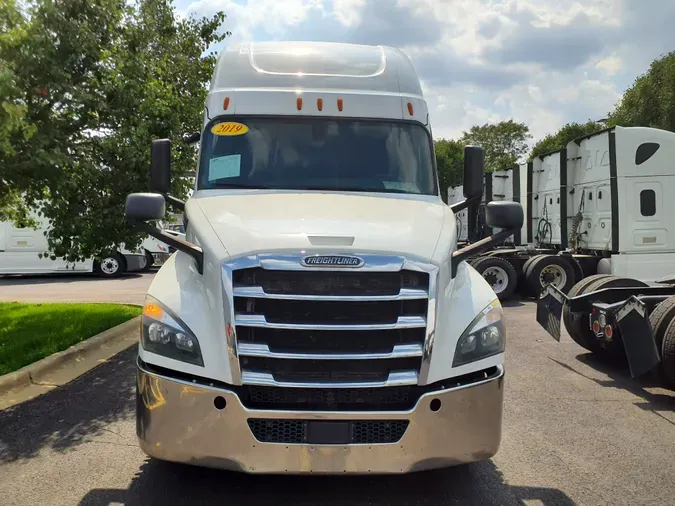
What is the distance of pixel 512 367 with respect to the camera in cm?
755

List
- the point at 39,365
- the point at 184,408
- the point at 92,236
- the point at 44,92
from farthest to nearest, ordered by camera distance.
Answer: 1. the point at 92,236
2. the point at 44,92
3. the point at 39,365
4. the point at 184,408

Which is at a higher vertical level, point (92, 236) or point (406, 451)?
point (92, 236)

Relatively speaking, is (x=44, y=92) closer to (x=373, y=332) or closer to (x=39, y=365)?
(x=39, y=365)

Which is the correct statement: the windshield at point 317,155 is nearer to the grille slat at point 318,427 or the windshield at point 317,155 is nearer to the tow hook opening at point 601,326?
the grille slat at point 318,427

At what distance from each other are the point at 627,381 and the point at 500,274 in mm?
6841

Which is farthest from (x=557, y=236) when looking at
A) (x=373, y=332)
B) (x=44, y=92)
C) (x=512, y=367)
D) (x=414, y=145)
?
(x=373, y=332)

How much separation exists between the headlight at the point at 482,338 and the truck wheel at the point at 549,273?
1010cm

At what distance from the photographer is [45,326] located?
8.99 metres

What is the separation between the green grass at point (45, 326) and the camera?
284 inches

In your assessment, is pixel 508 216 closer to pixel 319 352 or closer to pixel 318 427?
pixel 319 352

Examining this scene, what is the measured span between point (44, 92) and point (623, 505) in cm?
693

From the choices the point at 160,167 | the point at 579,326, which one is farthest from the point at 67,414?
the point at 579,326

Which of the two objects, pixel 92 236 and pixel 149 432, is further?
pixel 92 236

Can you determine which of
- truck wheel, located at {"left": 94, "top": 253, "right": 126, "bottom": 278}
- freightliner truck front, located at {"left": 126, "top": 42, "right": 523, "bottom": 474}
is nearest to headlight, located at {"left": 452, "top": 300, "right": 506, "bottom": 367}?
freightliner truck front, located at {"left": 126, "top": 42, "right": 523, "bottom": 474}
